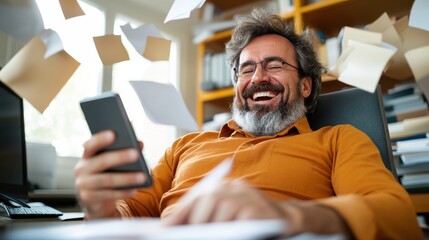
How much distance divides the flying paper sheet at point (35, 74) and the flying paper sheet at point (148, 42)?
0.18m

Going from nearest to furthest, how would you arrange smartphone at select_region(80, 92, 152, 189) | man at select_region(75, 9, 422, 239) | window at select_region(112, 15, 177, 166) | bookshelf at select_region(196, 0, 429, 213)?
1. man at select_region(75, 9, 422, 239)
2. smartphone at select_region(80, 92, 152, 189)
3. bookshelf at select_region(196, 0, 429, 213)
4. window at select_region(112, 15, 177, 166)

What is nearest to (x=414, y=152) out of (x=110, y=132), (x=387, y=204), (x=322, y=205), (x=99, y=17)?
(x=387, y=204)

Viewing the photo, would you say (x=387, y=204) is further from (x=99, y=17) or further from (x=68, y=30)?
(x=99, y=17)

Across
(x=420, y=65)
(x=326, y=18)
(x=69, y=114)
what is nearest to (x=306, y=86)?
(x=420, y=65)

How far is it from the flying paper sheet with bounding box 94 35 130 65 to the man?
0.32m

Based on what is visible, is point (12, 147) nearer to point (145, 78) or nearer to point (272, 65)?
point (272, 65)

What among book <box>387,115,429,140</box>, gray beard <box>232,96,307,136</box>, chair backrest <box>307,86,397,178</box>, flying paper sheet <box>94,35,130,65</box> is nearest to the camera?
flying paper sheet <box>94,35,130,65</box>

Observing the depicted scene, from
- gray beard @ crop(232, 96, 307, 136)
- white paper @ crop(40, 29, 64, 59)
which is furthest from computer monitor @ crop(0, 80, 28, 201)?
gray beard @ crop(232, 96, 307, 136)

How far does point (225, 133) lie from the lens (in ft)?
3.83

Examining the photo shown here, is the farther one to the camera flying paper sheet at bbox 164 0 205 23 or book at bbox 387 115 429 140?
book at bbox 387 115 429 140

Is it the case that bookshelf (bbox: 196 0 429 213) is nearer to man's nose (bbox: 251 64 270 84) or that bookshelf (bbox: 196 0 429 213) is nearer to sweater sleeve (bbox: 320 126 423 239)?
man's nose (bbox: 251 64 270 84)

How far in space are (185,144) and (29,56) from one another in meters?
0.50

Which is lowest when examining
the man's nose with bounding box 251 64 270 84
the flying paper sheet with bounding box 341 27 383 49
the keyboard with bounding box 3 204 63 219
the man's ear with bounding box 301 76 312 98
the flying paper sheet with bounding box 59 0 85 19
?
the keyboard with bounding box 3 204 63 219

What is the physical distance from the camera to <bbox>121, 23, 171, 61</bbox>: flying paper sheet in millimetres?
923
